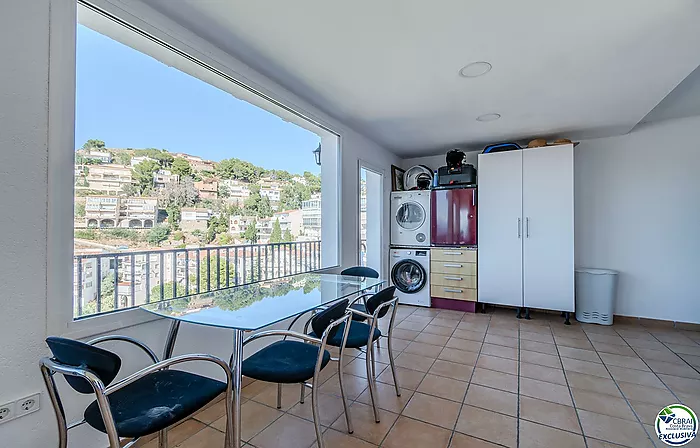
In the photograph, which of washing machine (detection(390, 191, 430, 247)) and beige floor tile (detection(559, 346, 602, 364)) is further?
washing machine (detection(390, 191, 430, 247))

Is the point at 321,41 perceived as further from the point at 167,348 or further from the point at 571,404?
the point at 571,404

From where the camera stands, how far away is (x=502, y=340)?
3.12 metres

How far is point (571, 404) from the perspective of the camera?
199 centimetres

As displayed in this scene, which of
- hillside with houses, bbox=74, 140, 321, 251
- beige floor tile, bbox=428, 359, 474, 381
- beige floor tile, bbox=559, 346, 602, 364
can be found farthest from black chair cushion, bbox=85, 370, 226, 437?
beige floor tile, bbox=559, 346, 602, 364

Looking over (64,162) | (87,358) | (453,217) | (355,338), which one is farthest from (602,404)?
(64,162)

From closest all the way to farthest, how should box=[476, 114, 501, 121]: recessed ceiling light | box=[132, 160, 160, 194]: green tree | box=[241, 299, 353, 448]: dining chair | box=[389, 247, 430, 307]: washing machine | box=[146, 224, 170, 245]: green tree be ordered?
box=[241, 299, 353, 448]: dining chair < box=[132, 160, 160, 194]: green tree < box=[146, 224, 170, 245]: green tree < box=[476, 114, 501, 121]: recessed ceiling light < box=[389, 247, 430, 307]: washing machine

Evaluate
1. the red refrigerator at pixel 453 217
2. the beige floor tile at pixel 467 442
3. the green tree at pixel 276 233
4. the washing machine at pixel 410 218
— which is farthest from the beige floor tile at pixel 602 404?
the green tree at pixel 276 233

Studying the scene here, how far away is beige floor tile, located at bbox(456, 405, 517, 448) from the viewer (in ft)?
5.46

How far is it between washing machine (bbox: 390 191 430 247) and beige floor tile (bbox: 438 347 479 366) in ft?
5.86

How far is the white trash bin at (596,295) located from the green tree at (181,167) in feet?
14.8

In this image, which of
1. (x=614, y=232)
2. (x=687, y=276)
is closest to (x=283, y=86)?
(x=614, y=232)

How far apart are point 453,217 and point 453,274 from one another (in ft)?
2.62

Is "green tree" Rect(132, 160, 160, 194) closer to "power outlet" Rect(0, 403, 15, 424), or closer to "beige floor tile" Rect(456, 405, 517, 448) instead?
"power outlet" Rect(0, 403, 15, 424)

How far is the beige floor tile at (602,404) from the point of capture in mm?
1878
